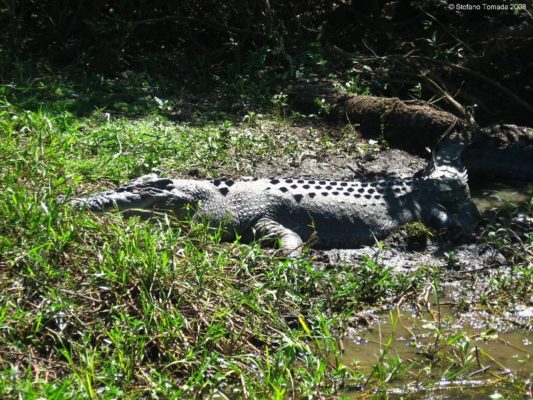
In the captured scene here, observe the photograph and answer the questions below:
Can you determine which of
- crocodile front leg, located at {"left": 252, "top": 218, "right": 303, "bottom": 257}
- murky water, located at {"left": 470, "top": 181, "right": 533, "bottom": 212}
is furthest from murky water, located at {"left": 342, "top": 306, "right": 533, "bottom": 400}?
murky water, located at {"left": 470, "top": 181, "right": 533, "bottom": 212}

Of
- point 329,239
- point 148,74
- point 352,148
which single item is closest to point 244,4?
point 148,74

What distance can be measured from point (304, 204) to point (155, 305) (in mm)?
2404

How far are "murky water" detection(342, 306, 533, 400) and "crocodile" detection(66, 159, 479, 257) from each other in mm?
1031

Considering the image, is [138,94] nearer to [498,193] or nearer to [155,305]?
[498,193]

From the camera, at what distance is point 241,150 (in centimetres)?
841

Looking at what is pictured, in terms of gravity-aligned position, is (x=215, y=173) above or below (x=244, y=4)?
below

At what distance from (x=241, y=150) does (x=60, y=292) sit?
11.8 feet

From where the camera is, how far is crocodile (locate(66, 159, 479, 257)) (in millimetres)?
6672

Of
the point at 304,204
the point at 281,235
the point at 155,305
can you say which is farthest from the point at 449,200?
the point at 155,305

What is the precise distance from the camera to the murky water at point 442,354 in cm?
508

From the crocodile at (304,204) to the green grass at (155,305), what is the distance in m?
0.27

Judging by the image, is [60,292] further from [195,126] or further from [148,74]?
[148,74]

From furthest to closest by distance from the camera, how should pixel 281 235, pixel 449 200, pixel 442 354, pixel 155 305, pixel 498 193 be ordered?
1. pixel 498 193
2. pixel 449 200
3. pixel 281 235
4. pixel 442 354
5. pixel 155 305

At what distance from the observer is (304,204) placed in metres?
7.21
